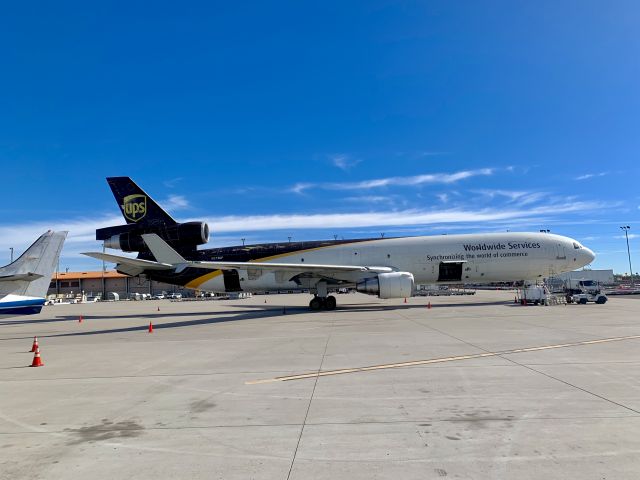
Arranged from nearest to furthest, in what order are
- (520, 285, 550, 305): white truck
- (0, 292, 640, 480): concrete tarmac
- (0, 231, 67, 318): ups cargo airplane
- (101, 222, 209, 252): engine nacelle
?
(0, 292, 640, 480): concrete tarmac
(0, 231, 67, 318): ups cargo airplane
(520, 285, 550, 305): white truck
(101, 222, 209, 252): engine nacelle

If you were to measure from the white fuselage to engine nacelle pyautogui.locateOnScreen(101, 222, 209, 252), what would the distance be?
2.90 meters

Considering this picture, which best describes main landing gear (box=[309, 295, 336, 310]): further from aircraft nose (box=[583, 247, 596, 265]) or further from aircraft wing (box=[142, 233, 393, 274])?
aircraft nose (box=[583, 247, 596, 265])

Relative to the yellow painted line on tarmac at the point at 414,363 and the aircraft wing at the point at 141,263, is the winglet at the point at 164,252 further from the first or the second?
the yellow painted line on tarmac at the point at 414,363

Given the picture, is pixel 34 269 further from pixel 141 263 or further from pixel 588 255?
pixel 588 255

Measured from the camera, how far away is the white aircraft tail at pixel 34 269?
18797 millimetres

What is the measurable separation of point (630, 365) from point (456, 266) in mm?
17774

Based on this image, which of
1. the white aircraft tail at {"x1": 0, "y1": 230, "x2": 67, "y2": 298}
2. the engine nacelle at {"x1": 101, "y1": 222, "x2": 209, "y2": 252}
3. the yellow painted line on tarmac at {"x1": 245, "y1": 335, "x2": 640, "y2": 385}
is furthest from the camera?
the engine nacelle at {"x1": 101, "y1": 222, "x2": 209, "y2": 252}

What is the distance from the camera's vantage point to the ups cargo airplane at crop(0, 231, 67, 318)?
18594mm

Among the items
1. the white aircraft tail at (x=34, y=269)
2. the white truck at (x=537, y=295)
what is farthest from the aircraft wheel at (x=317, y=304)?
the white aircraft tail at (x=34, y=269)

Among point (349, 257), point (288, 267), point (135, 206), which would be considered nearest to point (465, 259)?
point (349, 257)

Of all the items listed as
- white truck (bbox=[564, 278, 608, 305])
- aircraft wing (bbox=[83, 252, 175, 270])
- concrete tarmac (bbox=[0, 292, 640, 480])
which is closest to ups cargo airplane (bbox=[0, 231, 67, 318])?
aircraft wing (bbox=[83, 252, 175, 270])

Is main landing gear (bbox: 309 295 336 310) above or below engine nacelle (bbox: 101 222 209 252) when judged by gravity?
below

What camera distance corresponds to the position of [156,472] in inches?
156

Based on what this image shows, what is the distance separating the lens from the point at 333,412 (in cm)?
574
